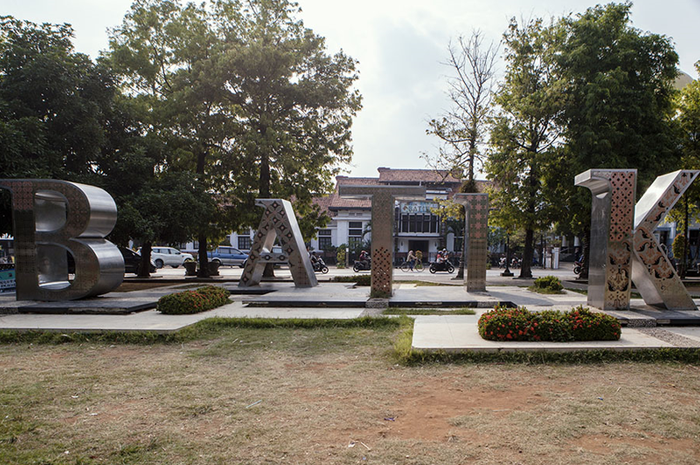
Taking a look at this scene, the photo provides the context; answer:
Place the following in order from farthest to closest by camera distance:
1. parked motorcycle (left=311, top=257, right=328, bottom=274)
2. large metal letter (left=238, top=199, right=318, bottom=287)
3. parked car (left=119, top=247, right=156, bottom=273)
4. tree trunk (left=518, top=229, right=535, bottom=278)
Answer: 1. parked motorcycle (left=311, top=257, right=328, bottom=274)
2. parked car (left=119, top=247, right=156, bottom=273)
3. tree trunk (left=518, top=229, right=535, bottom=278)
4. large metal letter (left=238, top=199, right=318, bottom=287)

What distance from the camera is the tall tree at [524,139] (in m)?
17.7

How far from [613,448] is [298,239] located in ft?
34.8

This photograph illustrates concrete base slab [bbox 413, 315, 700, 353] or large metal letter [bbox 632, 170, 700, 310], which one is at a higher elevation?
large metal letter [bbox 632, 170, 700, 310]

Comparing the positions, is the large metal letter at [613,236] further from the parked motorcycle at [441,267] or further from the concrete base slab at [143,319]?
the parked motorcycle at [441,267]

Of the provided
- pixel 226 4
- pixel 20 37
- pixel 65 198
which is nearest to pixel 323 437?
pixel 65 198

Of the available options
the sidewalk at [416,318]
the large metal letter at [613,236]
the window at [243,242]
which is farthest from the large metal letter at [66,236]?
the window at [243,242]

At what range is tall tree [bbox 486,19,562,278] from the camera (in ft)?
58.1

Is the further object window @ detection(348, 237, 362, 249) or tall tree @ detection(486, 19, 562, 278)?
window @ detection(348, 237, 362, 249)

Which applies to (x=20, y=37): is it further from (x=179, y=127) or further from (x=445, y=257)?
(x=445, y=257)

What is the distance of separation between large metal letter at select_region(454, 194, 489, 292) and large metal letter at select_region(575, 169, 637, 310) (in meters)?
3.16

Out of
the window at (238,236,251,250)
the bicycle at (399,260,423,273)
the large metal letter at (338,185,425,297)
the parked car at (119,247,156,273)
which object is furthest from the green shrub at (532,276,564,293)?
the window at (238,236,251,250)

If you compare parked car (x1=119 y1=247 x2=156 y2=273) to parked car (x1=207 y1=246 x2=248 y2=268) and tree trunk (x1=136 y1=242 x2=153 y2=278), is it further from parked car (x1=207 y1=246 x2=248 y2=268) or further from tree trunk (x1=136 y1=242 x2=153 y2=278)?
parked car (x1=207 y1=246 x2=248 y2=268)

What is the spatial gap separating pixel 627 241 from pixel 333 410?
7.04 metres

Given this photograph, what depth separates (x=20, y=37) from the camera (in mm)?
12141
